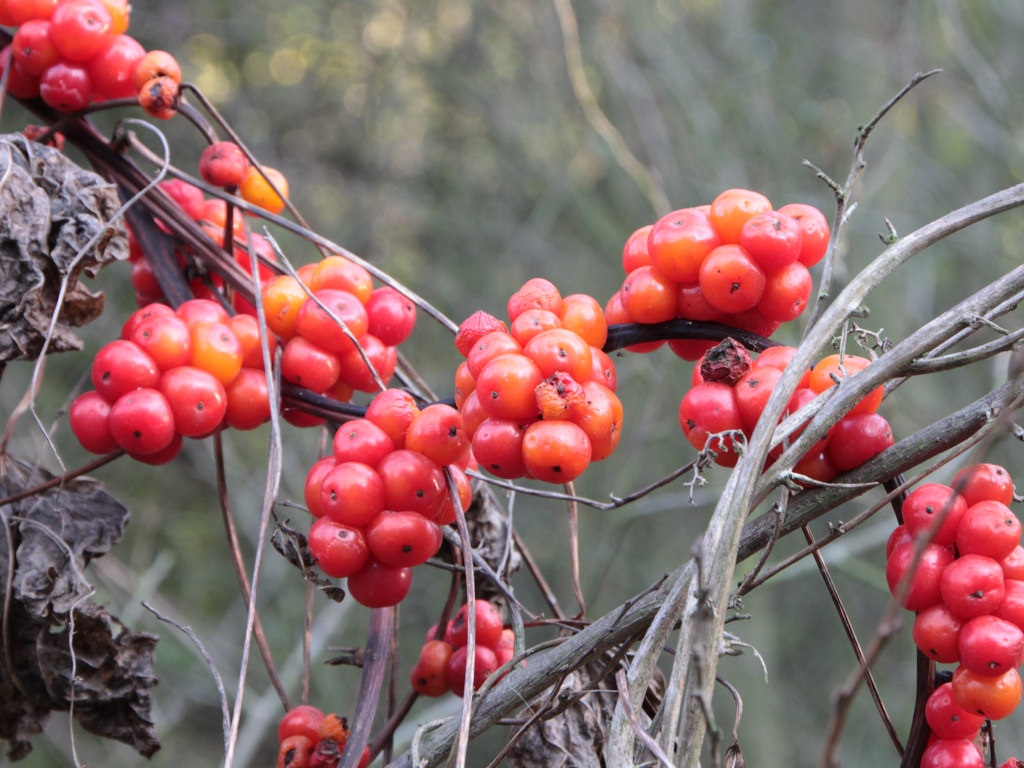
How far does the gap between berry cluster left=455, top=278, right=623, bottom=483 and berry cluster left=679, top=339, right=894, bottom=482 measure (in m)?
Result: 0.09

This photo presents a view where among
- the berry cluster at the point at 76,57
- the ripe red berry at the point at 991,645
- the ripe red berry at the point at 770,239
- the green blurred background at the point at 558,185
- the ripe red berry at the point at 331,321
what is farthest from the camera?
the green blurred background at the point at 558,185

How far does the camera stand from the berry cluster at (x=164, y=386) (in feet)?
3.66

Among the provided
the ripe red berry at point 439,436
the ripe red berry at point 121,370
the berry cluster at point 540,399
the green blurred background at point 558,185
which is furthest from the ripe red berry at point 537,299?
the green blurred background at point 558,185

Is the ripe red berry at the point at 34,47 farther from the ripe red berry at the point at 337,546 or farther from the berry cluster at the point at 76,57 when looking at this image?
the ripe red berry at the point at 337,546

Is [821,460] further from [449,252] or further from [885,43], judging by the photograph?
[885,43]

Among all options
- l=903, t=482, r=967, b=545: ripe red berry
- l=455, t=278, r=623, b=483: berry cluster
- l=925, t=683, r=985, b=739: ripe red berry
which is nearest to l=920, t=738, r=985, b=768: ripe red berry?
l=925, t=683, r=985, b=739: ripe red berry

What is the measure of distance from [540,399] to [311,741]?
0.63 metres

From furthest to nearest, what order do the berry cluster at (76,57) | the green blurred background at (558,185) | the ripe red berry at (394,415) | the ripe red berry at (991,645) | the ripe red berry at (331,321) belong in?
the green blurred background at (558,185), the berry cluster at (76,57), the ripe red berry at (331,321), the ripe red berry at (394,415), the ripe red berry at (991,645)

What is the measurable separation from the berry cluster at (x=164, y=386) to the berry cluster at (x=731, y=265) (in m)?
0.51

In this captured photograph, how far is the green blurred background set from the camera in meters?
4.32

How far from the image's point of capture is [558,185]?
4.73 metres

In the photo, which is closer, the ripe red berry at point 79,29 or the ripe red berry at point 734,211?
the ripe red berry at point 734,211

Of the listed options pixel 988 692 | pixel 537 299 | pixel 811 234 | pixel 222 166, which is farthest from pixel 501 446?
pixel 222 166

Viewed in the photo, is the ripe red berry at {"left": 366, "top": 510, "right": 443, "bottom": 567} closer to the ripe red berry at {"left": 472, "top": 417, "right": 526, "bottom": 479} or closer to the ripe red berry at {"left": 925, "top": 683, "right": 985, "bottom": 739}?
the ripe red berry at {"left": 472, "top": 417, "right": 526, "bottom": 479}
